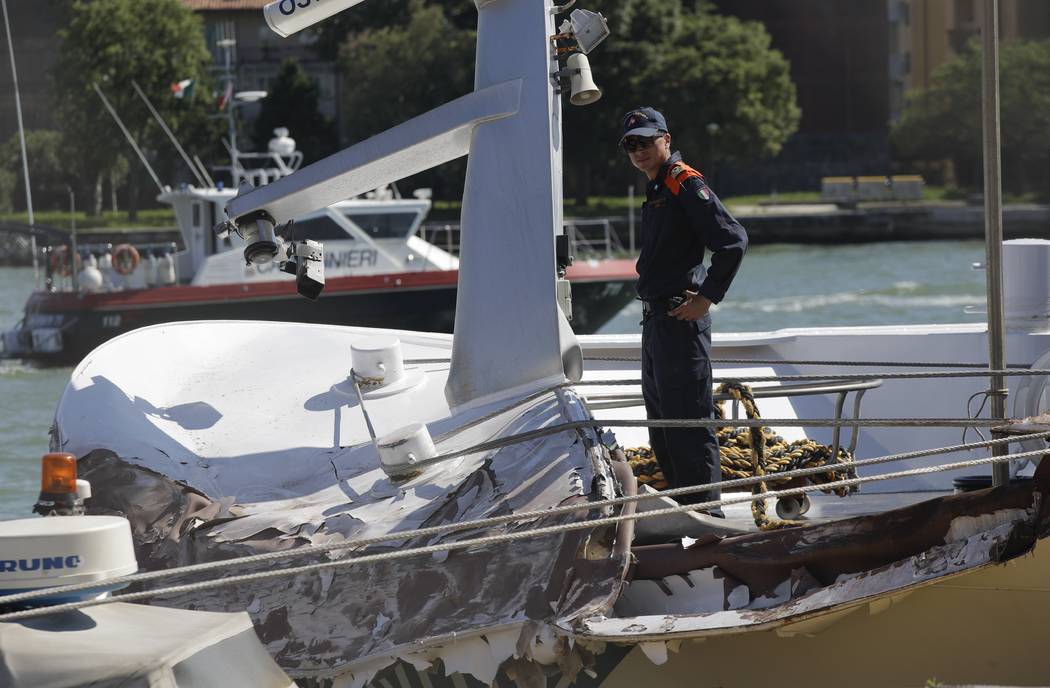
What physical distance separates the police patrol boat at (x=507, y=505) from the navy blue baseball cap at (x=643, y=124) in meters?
0.19

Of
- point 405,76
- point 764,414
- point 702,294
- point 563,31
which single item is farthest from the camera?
point 405,76

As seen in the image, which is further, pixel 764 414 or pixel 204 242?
pixel 204 242

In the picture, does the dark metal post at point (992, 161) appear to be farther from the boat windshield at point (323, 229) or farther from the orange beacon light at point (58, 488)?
the boat windshield at point (323, 229)

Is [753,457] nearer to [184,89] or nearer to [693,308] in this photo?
[693,308]

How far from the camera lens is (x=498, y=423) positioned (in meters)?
4.32

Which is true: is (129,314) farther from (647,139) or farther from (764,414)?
(647,139)

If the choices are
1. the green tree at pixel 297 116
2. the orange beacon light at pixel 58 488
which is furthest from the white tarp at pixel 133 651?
the green tree at pixel 297 116

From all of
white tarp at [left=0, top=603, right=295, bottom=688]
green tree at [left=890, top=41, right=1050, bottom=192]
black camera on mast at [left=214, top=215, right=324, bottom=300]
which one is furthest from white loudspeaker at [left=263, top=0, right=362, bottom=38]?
green tree at [left=890, top=41, right=1050, bottom=192]

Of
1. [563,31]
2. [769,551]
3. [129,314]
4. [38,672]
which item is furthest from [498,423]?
[129,314]

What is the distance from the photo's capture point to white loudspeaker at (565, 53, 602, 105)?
14.7 feet

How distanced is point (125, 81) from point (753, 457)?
141 feet

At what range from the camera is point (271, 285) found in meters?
19.8

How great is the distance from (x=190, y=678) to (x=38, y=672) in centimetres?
30

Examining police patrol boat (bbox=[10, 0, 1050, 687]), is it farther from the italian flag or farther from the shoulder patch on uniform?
the italian flag
